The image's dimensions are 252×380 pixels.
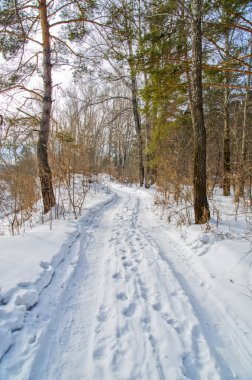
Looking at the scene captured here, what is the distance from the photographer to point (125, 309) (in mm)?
2287

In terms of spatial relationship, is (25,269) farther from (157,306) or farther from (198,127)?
(198,127)

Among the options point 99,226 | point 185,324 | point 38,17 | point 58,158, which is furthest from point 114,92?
point 185,324

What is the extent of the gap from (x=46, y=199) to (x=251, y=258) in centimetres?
577

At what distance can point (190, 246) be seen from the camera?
13.3ft

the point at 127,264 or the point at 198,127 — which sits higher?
the point at 198,127

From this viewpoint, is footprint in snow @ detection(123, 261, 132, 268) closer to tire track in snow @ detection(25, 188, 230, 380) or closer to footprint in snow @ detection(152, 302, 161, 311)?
tire track in snow @ detection(25, 188, 230, 380)

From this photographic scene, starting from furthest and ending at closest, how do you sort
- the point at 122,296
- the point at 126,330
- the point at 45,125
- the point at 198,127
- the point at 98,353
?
the point at 45,125, the point at 198,127, the point at 122,296, the point at 126,330, the point at 98,353

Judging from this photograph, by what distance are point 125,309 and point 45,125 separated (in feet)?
20.9

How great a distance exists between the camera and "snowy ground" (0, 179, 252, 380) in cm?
165

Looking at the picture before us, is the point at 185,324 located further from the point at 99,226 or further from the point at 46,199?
the point at 46,199

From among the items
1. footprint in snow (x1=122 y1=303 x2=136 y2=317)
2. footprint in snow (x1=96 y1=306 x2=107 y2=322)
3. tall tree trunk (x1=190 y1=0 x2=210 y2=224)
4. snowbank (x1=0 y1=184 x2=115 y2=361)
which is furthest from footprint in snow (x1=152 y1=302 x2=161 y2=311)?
tall tree trunk (x1=190 y1=0 x2=210 y2=224)

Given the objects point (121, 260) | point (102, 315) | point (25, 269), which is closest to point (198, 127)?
point (121, 260)

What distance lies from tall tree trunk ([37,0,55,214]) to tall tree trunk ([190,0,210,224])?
4.42m

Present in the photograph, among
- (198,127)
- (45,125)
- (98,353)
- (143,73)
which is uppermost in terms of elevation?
(143,73)
